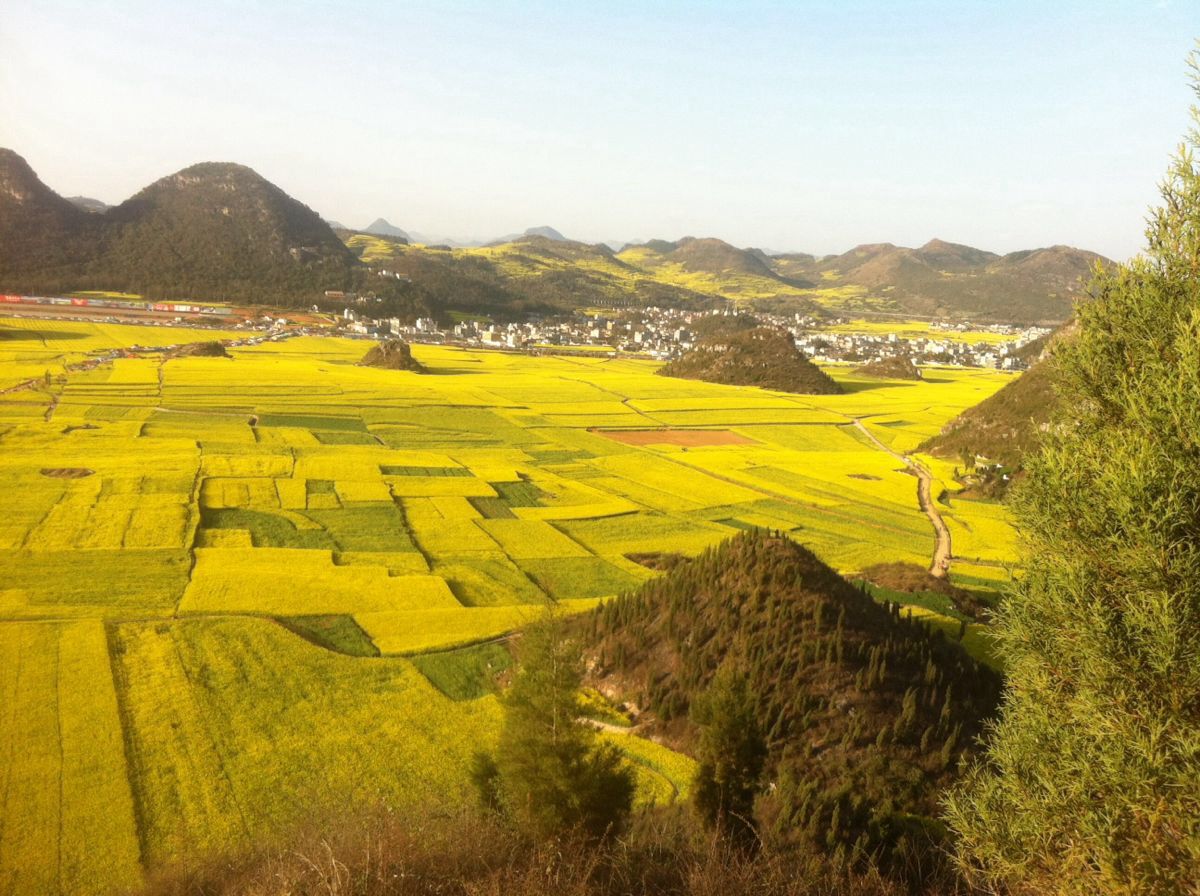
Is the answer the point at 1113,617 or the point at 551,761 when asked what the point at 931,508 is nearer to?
the point at 551,761

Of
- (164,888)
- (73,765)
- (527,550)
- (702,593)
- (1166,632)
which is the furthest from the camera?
(527,550)

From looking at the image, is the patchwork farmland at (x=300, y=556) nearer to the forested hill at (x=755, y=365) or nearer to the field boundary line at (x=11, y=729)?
the field boundary line at (x=11, y=729)

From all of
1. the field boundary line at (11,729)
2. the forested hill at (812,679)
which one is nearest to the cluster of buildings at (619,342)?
the forested hill at (812,679)

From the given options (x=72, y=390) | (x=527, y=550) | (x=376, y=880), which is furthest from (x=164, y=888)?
(x=72, y=390)

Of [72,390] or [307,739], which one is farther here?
[72,390]

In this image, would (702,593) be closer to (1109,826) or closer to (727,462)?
(1109,826)

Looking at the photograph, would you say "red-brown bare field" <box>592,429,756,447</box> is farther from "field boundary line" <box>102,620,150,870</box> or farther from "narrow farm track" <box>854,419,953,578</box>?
"field boundary line" <box>102,620,150,870</box>
